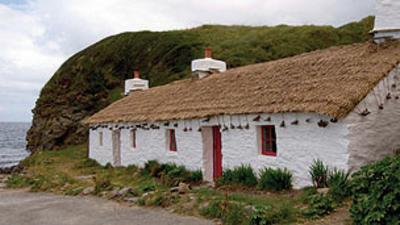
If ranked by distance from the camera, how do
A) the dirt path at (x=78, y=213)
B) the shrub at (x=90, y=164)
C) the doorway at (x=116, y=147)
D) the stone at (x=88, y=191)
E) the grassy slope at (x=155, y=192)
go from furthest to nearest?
1. the shrub at (x=90, y=164)
2. the doorway at (x=116, y=147)
3. the stone at (x=88, y=191)
4. the dirt path at (x=78, y=213)
5. the grassy slope at (x=155, y=192)

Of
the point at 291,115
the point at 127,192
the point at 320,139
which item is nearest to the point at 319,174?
the point at 320,139

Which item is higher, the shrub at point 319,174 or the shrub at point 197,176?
the shrub at point 319,174

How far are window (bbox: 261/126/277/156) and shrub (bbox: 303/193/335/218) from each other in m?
3.32

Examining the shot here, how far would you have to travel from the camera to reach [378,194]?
680cm

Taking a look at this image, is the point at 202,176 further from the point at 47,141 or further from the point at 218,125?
the point at 47,141

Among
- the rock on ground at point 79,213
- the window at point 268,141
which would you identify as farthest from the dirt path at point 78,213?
the window at point 268,141

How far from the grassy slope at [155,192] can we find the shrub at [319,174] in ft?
1.49

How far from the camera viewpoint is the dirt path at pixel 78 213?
9398 millimetres

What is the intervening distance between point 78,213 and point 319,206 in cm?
606

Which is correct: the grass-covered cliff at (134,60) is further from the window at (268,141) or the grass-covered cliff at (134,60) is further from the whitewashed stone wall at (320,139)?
the window at (268,141)

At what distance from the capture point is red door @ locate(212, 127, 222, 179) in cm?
1451

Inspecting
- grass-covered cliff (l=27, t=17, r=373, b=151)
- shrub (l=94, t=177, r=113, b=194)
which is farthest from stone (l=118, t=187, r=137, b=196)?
grass-covered cliff (l=27, t=17, r=373, b=151)

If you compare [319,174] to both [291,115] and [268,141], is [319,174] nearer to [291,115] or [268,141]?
[291,115]

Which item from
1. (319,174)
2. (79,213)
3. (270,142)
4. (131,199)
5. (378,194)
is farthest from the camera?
(270,142)
